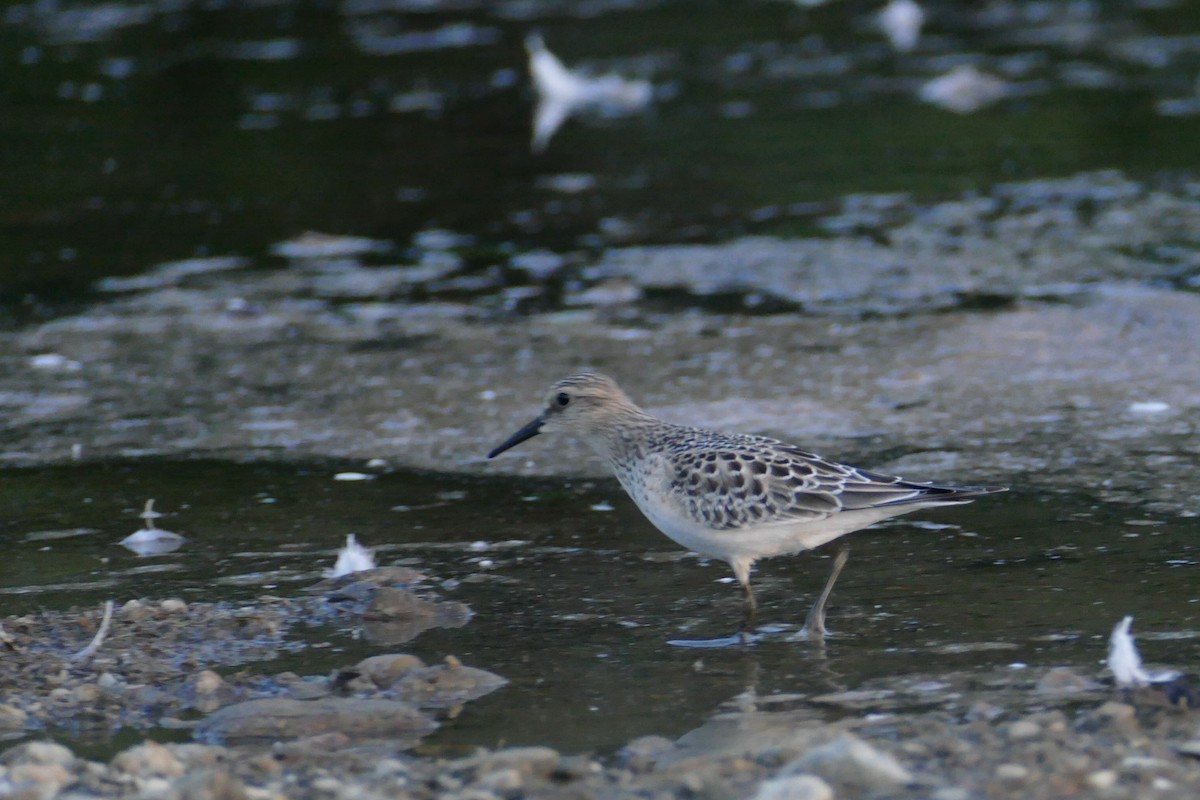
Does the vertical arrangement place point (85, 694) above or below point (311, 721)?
above

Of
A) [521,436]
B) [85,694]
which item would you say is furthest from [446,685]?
[521,436]

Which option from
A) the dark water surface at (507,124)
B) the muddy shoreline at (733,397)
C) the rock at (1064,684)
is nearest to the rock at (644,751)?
the muddy shoreline at (733,397)

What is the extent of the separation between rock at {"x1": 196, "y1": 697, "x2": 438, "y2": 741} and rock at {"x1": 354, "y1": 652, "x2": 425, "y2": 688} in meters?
0.25

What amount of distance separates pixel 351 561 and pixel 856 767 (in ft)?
9.17

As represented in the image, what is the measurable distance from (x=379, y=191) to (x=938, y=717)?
996 cm

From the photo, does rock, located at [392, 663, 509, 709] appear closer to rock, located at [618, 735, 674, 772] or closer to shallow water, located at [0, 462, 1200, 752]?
shallow water, located at [0, 462, 1200, 752]

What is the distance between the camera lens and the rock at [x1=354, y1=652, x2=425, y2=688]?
226 inches

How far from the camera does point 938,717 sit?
520 centimetres

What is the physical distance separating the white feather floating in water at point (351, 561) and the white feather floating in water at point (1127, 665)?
2914 mm

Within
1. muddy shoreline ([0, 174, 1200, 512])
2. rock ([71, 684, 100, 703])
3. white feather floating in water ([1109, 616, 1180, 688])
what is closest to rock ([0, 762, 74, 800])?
rock ([71, 684, 100, 703])

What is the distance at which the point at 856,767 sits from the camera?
4.57m

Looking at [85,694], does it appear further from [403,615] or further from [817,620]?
[817,620]

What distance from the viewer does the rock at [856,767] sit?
457cm

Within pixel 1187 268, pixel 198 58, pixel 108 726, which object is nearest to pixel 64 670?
pixel 108 726
